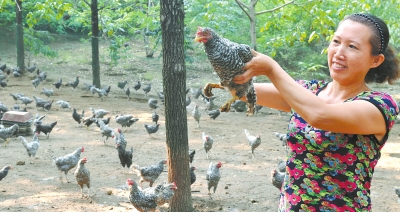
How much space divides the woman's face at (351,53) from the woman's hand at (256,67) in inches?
11.8

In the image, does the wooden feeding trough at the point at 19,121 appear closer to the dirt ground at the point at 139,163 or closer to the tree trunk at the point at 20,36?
the dirt ground at the point at 139,163

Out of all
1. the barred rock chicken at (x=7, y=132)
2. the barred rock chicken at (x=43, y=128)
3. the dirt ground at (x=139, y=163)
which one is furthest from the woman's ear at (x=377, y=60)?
the barred rock chicken at (x=43, y=128)

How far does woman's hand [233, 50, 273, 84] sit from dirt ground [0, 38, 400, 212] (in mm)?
4284

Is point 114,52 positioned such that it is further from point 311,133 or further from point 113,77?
point 311,133

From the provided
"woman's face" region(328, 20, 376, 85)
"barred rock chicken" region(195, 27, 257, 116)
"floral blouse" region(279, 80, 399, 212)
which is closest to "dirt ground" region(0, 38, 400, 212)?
"barred rock chicken" region(195, 27, 257, 116)

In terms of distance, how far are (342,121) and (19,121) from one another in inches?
391

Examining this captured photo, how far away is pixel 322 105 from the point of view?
1809 millimetres

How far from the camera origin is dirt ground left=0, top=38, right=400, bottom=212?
628cm

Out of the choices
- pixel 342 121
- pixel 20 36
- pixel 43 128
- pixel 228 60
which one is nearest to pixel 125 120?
pixel 43 128

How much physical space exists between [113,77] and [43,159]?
11.6 meters

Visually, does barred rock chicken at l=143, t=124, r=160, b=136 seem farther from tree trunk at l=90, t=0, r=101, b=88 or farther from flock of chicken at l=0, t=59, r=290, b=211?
tree trunk at l=90, t=0, r=101, b=88

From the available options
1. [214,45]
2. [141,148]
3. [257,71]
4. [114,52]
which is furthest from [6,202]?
[114,52]

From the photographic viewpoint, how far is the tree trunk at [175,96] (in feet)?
16.9

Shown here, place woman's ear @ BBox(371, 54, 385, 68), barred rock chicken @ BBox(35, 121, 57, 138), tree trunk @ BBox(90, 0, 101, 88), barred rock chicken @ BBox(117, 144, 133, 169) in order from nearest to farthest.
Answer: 1. woman's ear @ BBox(371, 54, 385, 68)
2. barred rock chicken @ BBox(117, 144, 133, 169)
3. barred rock chicken @ BBox(35, 121, 57, 138)
4. tree trunk @ BBox(90, 0, 101, 88)
